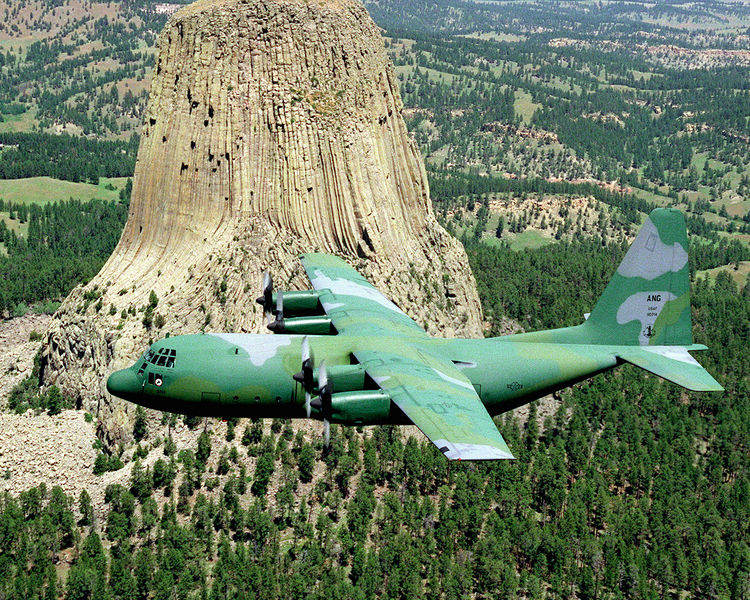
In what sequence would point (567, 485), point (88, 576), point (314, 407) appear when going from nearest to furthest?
point (314, 407), point (88, 576), point (567, 485)

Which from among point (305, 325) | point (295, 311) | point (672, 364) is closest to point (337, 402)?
point (305, 325)

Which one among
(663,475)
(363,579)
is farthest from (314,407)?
(663,475)

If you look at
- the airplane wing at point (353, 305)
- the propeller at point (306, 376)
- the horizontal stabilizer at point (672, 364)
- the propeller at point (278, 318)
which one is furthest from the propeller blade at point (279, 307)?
the horizontal stabilizer at point (672, 364)

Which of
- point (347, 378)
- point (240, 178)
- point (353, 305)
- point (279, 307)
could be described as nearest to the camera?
point (347, 378)

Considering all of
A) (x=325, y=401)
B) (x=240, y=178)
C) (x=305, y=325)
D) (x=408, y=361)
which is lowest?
(x=325, y=401)

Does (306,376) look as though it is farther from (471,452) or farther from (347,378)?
(471,452)

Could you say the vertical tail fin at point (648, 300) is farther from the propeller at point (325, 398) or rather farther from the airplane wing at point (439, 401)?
the propeller at point (325, 398)

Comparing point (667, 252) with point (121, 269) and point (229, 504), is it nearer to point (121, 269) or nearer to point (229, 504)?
point (229, 504)

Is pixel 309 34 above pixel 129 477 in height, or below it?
above
